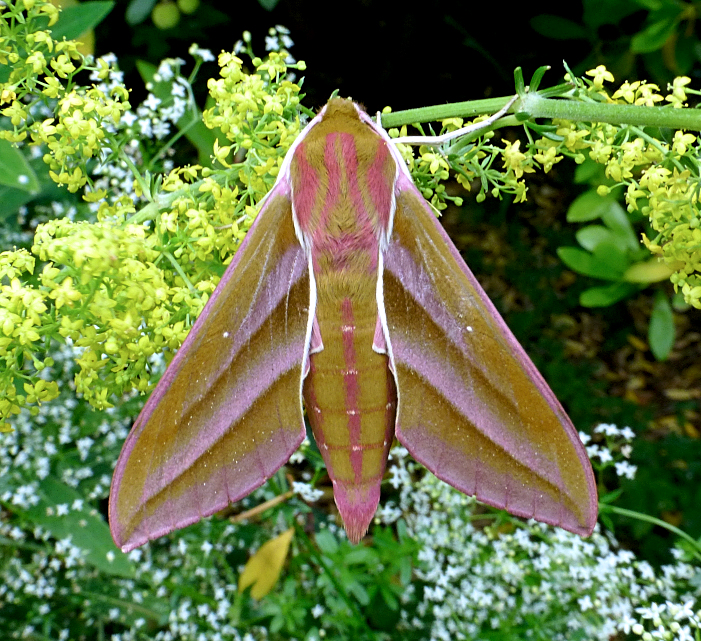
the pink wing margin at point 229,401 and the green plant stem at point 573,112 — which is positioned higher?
the green plant stem at point 573,112

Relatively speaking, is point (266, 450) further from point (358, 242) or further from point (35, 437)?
point (35, 437)

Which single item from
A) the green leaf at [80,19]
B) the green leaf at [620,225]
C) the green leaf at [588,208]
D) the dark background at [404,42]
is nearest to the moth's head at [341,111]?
the green leaf at [80,19]

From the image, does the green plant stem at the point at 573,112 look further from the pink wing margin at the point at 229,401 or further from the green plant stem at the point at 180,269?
the green plant stem at the point at 180,269

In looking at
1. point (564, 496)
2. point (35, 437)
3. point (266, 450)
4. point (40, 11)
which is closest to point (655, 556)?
point (564, 496)

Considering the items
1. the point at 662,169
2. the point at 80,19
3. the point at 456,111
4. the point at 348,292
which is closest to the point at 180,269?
the point at 348,292

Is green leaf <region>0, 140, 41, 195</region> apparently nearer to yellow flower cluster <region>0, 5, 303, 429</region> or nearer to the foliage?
yellow flower cluster <region>0, 5, 303, 429</region>

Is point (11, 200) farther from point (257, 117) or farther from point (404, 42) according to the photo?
point (404, 42)
